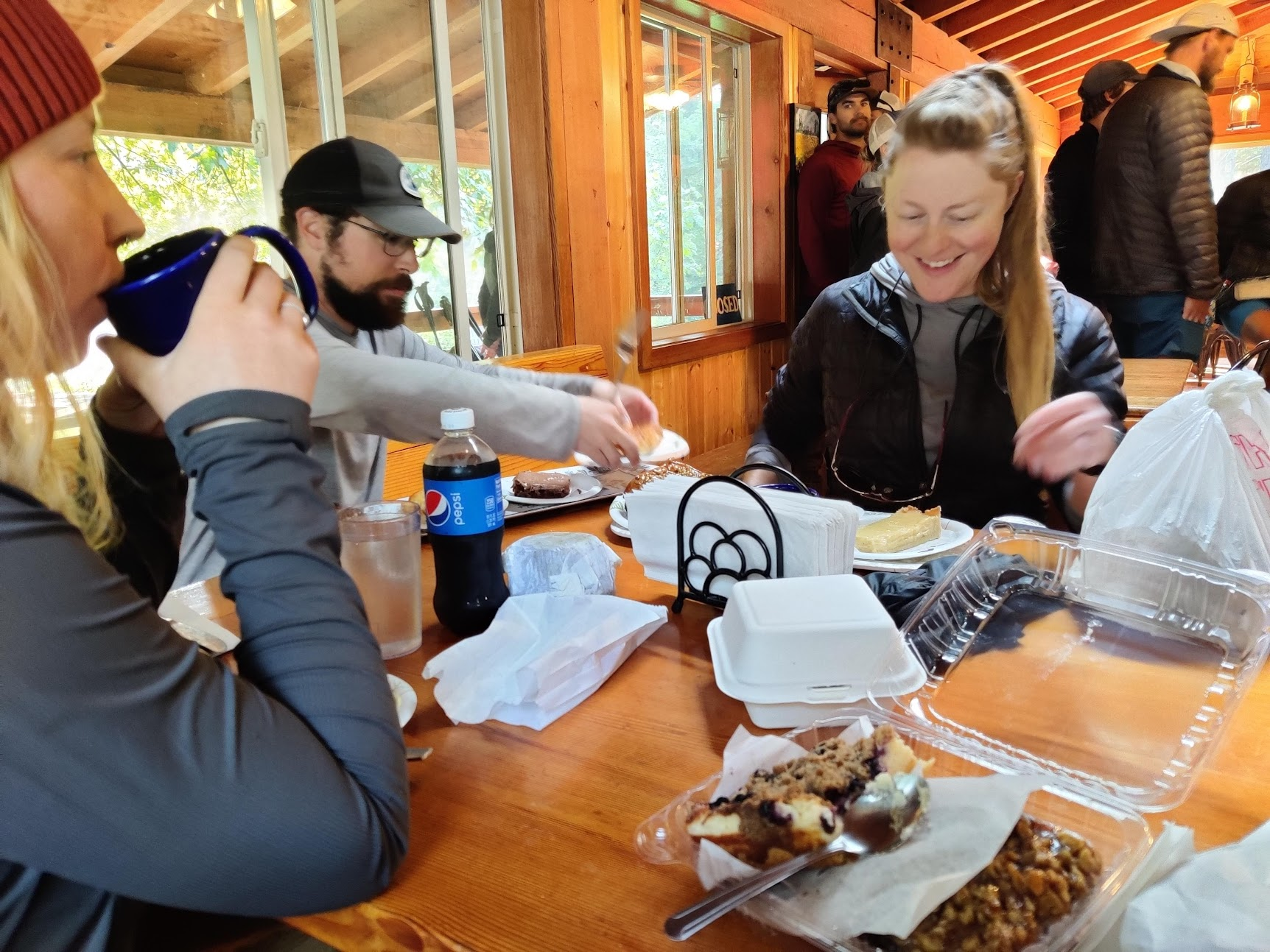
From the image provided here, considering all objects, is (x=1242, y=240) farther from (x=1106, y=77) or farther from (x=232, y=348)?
(x=232, y=348)

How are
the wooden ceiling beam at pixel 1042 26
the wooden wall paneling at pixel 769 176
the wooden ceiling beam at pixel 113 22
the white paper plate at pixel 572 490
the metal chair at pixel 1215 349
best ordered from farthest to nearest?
the wooden ceiling beam at pixel 1042 26 → the wooden wall paneling at pixel 769 176 → the metal chair at pixel 1215 349 → the wooden ceiling beam at pixel 113 22 → the white paper plate at pixel 572 490

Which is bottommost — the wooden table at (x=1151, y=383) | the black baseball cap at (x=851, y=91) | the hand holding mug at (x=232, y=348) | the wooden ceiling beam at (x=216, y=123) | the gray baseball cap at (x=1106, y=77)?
the wooden table at (x=1151, y=383)

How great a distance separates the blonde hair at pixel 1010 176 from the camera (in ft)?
5.20

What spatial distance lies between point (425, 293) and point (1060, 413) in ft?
7.52

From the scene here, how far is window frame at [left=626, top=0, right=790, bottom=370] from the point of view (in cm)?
375

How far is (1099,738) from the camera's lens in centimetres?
73

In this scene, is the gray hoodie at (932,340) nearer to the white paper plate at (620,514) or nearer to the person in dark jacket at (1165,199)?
the white paper plate at (620,514)

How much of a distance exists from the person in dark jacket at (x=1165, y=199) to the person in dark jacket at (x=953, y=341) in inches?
91.2

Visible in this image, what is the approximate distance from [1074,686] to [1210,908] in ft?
1.20

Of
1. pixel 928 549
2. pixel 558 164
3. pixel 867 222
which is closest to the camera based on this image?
pixel 928 549

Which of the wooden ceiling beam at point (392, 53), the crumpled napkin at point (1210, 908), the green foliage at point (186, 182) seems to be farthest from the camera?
the wooden ceiling beam at point (392, 53)

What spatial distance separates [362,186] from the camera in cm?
184

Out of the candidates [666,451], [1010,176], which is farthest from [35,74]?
[1010,176]

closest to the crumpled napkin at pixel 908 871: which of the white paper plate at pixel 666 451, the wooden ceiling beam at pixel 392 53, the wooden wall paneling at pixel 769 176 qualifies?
the white paper plate at pixel 666 451
